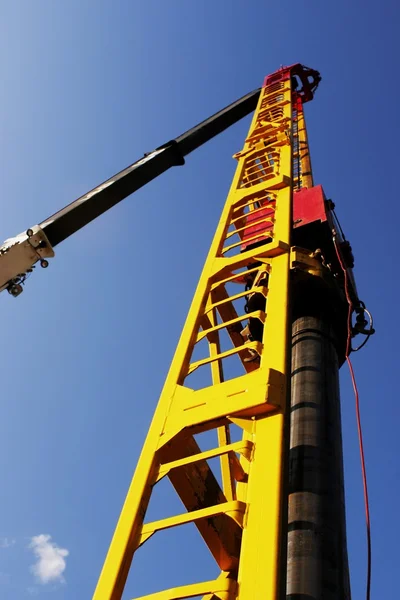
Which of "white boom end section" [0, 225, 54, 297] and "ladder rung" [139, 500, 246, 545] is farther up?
"white boom end section" [0, 225, 54, 297]

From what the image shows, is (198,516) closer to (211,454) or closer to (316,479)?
(211,454)

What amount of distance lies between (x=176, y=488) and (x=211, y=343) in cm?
239

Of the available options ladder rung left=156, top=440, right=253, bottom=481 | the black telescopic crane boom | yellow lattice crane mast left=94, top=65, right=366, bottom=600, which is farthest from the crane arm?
ladder rung left=156, top=440, right=253, bottom=481

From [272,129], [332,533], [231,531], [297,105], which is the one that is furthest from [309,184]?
[231,531]

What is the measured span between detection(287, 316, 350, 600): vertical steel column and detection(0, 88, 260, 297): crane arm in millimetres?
3755

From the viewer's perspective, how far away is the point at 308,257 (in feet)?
26.3

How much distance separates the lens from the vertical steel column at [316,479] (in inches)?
199

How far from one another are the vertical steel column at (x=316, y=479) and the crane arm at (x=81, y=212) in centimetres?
376

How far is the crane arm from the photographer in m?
6.69

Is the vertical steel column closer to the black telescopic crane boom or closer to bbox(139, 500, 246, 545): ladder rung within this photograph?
bbox(139, 500, 246, 545): ladder rung

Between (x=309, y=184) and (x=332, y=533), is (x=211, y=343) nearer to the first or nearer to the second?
(x=332, y=533)

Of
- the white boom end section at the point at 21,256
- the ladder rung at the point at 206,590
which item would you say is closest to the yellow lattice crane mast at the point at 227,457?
the ladder rung at the point at 206,590

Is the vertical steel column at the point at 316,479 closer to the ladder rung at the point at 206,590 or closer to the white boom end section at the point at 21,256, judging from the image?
the ladder rung at the point at 206,590

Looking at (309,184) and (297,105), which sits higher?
(297,105)
